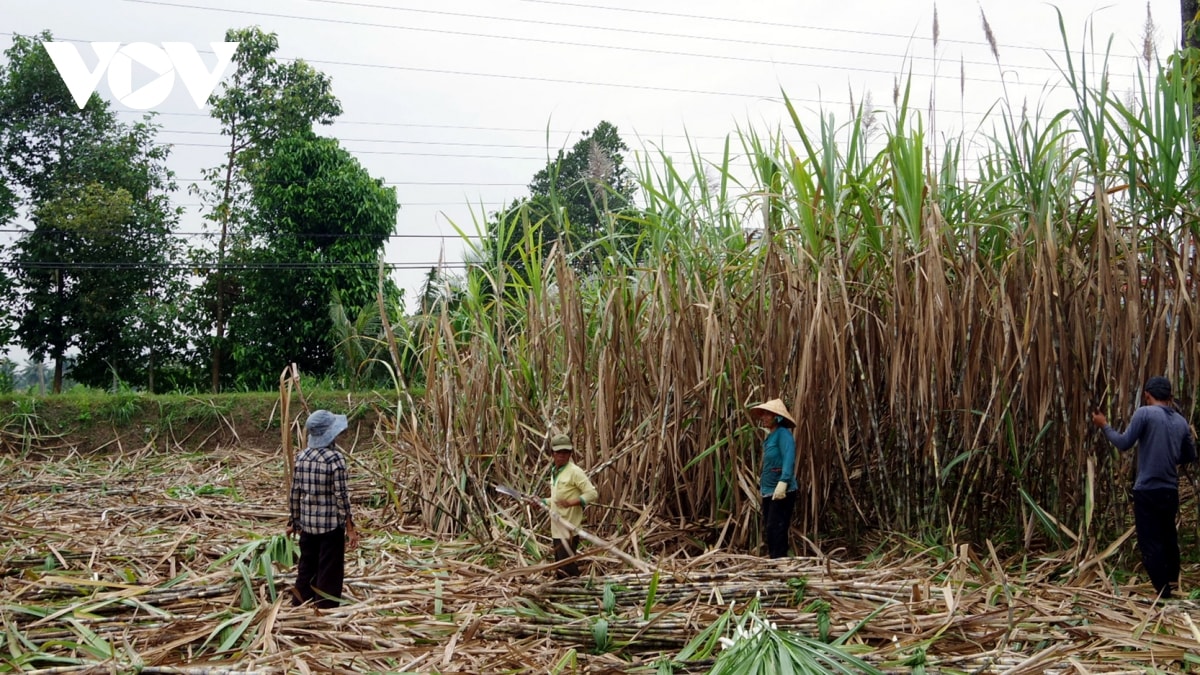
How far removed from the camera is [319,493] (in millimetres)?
4805

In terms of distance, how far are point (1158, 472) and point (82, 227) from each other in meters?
17.1

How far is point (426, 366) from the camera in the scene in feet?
23.0

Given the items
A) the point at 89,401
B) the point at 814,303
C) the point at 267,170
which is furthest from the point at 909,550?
the point at 267,170

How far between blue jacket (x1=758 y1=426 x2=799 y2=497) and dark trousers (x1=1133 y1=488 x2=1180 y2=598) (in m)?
1.45

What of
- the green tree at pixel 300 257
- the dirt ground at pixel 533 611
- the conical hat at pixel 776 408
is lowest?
the dirt ground at pixel 533 611

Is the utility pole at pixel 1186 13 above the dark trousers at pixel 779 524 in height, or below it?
above

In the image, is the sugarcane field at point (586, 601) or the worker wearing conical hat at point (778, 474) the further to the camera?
the worker wearing conical hat at point (778, 474)

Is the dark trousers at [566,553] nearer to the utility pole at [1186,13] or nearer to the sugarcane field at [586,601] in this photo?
the sugarcane field at [586,601]

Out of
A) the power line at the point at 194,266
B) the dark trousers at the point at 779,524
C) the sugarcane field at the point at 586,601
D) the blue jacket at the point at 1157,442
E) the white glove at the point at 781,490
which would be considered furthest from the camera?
the power line at the point at 194,266

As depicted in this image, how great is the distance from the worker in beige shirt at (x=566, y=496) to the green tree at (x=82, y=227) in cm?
1436

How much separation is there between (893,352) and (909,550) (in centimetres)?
91

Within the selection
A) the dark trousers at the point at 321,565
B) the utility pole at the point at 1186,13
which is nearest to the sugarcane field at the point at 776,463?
the dark trousers at the point at 321,565

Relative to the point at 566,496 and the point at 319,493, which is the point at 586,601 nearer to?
the point at 566,496

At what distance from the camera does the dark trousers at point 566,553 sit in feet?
16.1
